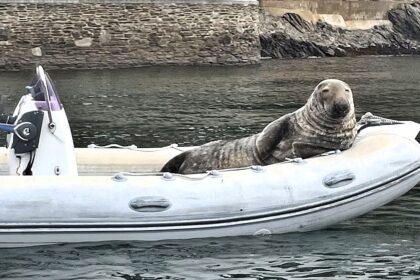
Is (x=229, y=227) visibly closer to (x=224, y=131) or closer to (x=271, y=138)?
(x=271, y=138)

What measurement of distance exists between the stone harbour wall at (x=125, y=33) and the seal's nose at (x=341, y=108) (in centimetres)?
1831

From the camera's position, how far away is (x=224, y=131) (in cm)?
1302

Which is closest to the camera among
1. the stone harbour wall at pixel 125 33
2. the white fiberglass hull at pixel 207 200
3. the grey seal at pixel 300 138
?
the white fiberglass hull at pixel 207 200

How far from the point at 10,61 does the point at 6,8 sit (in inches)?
60.8

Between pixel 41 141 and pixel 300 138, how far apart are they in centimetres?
214

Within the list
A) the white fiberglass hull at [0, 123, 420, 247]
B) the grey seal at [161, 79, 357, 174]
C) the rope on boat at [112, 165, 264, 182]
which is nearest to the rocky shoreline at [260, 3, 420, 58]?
the grey seal at [161, 79, 357, 174]

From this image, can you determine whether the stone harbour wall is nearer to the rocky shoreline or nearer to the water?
the water

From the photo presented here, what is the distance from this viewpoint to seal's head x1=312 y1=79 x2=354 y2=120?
7223mm

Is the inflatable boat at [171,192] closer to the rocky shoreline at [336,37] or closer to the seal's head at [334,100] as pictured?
the seal's head at [334,100]

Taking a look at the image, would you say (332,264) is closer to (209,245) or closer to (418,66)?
(209,245)

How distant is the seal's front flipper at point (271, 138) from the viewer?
7.45m

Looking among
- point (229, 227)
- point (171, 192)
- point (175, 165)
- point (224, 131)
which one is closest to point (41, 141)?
point (171, 192)

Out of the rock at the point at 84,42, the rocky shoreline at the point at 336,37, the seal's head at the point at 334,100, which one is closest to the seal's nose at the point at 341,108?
the seal's head at the point at 334,100

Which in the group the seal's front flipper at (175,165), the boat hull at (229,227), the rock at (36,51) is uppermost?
the seal's front flipper at (175,165)
